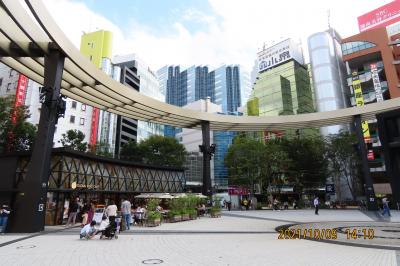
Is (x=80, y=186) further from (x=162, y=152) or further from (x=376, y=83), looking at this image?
(x=376, y=83)

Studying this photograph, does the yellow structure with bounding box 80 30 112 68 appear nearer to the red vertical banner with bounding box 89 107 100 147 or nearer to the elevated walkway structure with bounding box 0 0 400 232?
the red vertical banner with bounding box 89 107 100 147

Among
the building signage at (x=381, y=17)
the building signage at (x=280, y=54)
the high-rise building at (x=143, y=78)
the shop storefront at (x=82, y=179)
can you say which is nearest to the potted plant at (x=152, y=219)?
the shop storefront at (x=82, y=179)

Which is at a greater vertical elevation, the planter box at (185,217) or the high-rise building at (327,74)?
the high-rise building at (327,74)

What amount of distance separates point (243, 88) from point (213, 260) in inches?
6417

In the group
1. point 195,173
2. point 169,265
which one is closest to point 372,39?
point 195,173

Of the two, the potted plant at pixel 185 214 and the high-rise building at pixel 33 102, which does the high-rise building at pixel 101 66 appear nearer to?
the high-rise building at pixel 33 102

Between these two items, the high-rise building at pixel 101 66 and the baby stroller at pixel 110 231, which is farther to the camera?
the high-rise building at pixel 101 66

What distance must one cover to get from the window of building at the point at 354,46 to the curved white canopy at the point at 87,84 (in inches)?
1229

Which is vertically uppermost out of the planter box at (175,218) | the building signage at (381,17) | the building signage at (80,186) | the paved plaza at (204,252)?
the building signage at (381,17)

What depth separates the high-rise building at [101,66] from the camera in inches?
2489

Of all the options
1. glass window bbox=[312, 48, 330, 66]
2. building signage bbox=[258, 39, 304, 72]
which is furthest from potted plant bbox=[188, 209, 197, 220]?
building signage bbox=[258, 39, 304, 72]

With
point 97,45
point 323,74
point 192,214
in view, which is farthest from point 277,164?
point 97,45

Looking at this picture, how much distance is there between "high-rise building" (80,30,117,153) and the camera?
6322 cm

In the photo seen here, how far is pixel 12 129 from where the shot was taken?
117 ft
